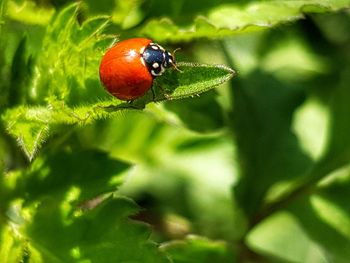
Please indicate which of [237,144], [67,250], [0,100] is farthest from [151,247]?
[237,144]

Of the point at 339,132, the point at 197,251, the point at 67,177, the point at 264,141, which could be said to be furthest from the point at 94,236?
the point at 339,132

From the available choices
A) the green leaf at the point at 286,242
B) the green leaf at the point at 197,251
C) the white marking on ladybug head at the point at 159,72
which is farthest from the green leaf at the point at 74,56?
the green leaf at the point at 286,242

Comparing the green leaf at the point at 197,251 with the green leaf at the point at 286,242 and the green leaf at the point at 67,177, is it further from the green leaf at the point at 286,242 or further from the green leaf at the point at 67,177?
the green leaf at the point at 286,242

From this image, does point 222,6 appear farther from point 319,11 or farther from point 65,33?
point 65,33

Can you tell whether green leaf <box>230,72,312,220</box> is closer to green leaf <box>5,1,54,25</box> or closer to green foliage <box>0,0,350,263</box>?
green foliage <box>0,0,350,263</box>

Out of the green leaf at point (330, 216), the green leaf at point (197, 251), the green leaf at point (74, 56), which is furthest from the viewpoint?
the green leaf at point (330, 216)

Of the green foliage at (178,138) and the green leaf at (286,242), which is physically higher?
the green foliage at (178,138)

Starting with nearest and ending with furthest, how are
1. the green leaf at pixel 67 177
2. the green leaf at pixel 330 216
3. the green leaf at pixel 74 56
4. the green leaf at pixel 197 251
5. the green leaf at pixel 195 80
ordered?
the green leaf at pixel 195 80 → the green leaf at pixel 74 56 → the green leaf at pixel 67 177 → the green leaf at pixel 197 251 → the green leaf at pixel 330 216
